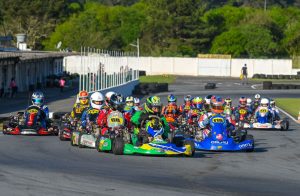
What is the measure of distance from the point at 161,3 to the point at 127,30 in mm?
6178

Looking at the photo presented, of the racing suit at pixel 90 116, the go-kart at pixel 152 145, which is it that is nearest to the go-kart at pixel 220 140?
the go-kart at pixel 152 145

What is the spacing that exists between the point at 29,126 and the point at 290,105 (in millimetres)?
24629

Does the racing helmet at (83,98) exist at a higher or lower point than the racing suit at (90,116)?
A: higher

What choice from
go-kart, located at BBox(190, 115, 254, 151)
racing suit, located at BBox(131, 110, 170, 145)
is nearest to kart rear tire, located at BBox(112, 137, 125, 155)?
racing suit, located at BBox(131, 110, 170, 145)

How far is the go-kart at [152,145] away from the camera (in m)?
19.6

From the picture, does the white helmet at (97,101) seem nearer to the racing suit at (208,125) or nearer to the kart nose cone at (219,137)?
the racing suit at (208,125)

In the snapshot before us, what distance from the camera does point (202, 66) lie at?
325ft

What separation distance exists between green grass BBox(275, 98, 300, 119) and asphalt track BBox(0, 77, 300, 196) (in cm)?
1951

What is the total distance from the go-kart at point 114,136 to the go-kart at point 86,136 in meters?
0.46

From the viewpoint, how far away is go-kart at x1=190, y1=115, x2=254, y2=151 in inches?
848

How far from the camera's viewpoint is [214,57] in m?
98.2

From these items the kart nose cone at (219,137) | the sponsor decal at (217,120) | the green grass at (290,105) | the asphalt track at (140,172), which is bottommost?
the green grass at (290,105)

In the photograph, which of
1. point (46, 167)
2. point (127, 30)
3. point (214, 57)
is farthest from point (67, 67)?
point (46, 167)

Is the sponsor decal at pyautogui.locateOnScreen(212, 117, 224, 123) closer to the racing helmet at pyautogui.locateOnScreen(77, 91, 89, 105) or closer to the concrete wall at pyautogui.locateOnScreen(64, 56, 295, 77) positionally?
the racing helmet at pyautogui.locateOnScreen(77, 91, 89, 105)
